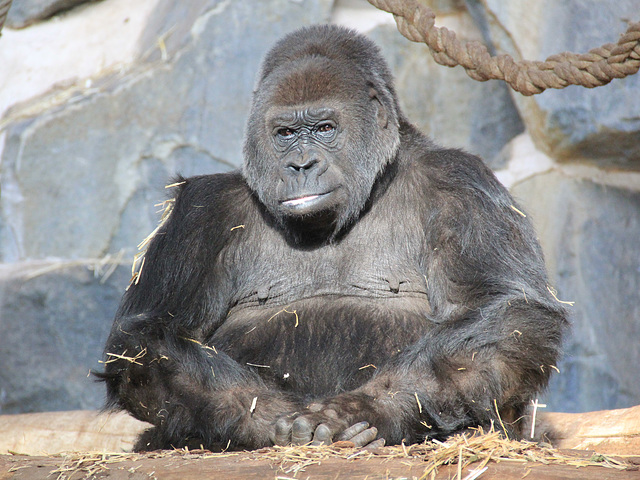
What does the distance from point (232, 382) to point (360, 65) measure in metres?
1.74

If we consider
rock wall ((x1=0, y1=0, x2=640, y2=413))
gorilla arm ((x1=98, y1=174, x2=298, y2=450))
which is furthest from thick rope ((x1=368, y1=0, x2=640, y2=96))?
rock wall ((x1=0, y1=0, x2=640, y2=413))

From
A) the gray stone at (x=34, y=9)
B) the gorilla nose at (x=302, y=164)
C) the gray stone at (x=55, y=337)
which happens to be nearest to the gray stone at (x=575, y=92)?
the gorilla nose at (x=302, y=164)

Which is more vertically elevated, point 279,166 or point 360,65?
point 360,65

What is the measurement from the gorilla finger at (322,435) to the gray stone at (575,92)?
3.94 metres

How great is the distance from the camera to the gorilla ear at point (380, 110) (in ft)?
13.3

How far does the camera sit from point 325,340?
3725 millimetres

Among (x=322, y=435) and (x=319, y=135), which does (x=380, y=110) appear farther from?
(x=322, y=435)

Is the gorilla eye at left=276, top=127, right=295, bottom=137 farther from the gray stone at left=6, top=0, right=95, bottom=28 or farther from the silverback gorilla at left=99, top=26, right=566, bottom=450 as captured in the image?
the gray stone at left=6, top=0, right=95, bottom=28

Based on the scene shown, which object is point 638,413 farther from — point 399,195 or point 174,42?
point 174,42

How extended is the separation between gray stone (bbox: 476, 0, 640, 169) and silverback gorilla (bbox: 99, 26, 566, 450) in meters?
2.31

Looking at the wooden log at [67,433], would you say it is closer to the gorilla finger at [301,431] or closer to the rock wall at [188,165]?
the rock wall at [188,165]

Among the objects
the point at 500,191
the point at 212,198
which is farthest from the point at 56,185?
the point at 500,191

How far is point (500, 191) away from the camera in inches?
151

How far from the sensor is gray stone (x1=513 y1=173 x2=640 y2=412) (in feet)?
20.4
